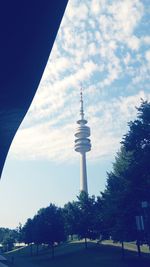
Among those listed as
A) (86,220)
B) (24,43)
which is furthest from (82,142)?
(24,43)

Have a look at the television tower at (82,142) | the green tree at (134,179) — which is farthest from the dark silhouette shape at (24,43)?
the television tower at (82,142)

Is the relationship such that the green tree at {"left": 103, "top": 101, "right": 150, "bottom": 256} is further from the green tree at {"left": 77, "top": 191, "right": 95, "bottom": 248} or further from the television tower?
the television tower

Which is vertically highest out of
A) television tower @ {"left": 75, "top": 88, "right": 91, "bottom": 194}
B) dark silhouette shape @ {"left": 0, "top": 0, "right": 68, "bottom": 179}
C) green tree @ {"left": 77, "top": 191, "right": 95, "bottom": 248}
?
television tower @ {"left": 75, "top": 88, "right": 91, "bottom": 194}

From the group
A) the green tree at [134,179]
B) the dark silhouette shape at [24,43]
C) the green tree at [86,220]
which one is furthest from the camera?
the green tree at [86,220]

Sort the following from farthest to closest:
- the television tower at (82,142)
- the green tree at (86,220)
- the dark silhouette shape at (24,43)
Answer: the television tower at (82,142) < the green tree at (86,220) < the dark silhouette shape at (24,43)

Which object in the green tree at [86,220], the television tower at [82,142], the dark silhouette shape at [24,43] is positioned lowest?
the green tree at [86,220]

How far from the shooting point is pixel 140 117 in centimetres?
3388

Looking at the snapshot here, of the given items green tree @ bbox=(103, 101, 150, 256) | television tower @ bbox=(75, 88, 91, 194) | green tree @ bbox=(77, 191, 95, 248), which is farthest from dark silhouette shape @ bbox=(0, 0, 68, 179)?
television tower @ bbox=(75, 88, 91, 194)

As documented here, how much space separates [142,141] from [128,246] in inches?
894

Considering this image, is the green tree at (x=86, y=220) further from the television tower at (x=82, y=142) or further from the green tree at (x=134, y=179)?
the television tower at (x=82, y=142)

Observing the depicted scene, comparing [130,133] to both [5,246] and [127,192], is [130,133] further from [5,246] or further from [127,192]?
[5,246]

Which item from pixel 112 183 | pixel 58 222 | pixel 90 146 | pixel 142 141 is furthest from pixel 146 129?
pixel 90 146

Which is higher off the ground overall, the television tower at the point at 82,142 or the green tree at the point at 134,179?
the television tower at the point at 82,142

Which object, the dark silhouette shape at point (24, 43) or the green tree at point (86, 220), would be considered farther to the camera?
the green tree at point (86, 220)
